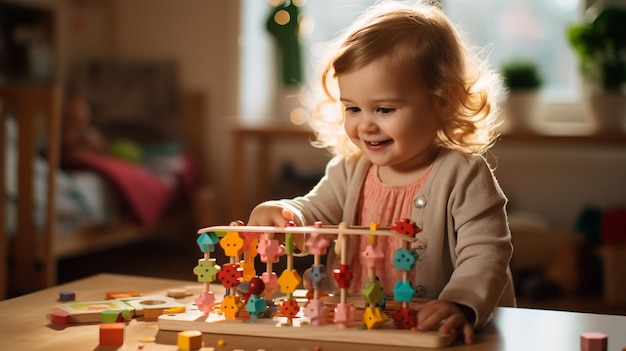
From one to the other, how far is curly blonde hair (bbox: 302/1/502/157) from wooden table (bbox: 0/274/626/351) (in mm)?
293

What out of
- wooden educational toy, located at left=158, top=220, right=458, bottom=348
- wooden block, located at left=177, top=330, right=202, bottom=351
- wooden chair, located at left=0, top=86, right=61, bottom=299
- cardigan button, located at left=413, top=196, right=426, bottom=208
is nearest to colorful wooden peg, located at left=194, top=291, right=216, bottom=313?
wooden educational toy, located at left=158, top=220, right=458, bottom=348

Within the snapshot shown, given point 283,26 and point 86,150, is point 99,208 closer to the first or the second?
point 86,150

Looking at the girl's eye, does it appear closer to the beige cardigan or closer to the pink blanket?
the beige cardigan

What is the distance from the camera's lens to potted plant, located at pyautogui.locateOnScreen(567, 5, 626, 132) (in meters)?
2.90

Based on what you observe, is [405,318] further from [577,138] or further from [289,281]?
[577,138]

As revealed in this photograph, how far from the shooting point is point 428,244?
1.09 meters

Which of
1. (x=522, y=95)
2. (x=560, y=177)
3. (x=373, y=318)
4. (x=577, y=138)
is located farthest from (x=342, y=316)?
(x=560, y=177)

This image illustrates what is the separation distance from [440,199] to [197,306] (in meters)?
0.35

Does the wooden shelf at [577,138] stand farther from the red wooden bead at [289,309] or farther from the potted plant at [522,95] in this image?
the red wooden bead at [289,309]

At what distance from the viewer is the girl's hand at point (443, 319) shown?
85 centimetres

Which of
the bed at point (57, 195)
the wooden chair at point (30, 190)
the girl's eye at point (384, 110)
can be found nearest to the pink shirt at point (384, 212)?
the girl's eye at point (384, 110)

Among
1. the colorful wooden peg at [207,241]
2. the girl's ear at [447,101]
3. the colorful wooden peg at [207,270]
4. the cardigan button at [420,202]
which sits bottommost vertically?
the colorful wooden peg at [207,270]

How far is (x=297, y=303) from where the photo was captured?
3.11 ft

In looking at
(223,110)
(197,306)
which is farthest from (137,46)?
(197,306)
